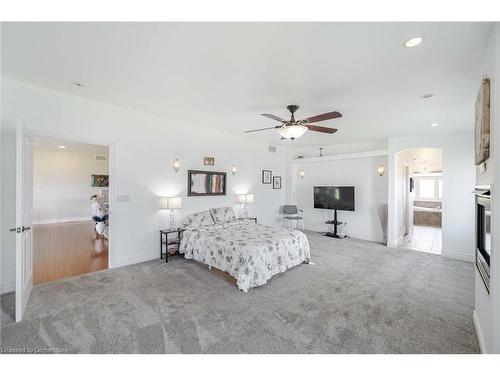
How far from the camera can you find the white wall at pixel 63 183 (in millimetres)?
7902

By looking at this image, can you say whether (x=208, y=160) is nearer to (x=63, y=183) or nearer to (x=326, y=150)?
(x=326, y=150)

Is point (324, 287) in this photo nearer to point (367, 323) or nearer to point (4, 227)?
point (367, 323)

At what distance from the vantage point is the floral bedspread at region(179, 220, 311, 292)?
3117 mm

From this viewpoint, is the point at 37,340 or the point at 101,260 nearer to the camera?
the point at 37,340

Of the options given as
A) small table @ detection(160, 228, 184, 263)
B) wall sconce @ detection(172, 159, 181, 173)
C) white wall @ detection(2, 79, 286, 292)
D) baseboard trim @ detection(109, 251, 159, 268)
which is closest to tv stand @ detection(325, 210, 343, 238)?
white wall @ detection(2, 79, 286, 292)

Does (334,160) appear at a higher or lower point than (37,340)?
higher

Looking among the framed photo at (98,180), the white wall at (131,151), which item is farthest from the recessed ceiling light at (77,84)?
the framed photo at (98,180)

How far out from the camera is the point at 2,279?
2.90 m

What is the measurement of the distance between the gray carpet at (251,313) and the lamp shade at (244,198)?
223 cm

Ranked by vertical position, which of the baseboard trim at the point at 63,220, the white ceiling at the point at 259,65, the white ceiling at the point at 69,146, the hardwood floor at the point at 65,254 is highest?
the white ceiling at the point at 69,146

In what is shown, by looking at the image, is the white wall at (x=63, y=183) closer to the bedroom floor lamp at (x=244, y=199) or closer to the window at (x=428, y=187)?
the bedroom floor lamp at (x=244, y=199)

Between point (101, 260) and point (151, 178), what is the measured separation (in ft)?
5.75

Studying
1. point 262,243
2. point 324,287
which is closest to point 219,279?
point 262,243
